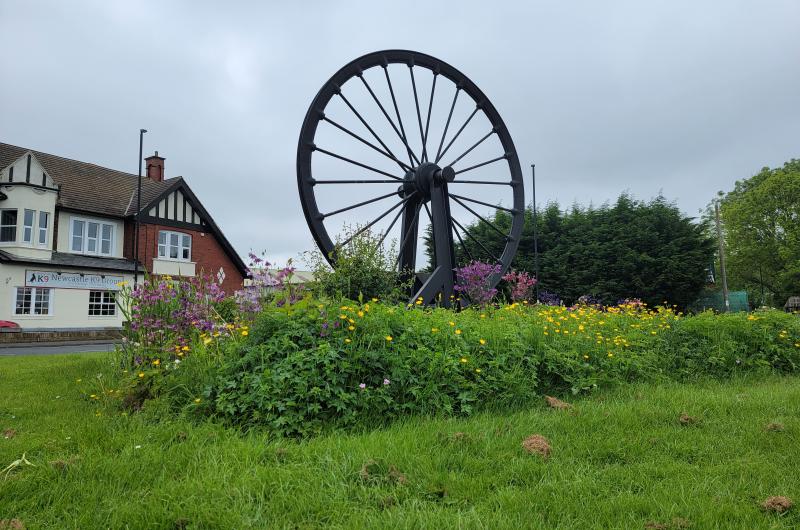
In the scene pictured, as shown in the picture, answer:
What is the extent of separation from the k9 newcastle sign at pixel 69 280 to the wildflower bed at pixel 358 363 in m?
19.1

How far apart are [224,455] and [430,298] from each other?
6908 mm

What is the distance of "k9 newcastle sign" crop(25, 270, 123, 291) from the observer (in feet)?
67.9

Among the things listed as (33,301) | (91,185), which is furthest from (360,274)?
(91,185)

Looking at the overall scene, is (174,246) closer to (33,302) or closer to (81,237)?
(81,237)

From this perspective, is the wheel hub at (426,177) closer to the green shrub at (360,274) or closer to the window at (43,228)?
the green shrub at (360,274)

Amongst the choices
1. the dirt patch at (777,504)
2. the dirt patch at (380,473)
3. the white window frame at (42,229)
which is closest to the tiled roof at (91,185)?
the white window frame at (42,229)

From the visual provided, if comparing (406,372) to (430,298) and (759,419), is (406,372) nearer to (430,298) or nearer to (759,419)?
(759,419)

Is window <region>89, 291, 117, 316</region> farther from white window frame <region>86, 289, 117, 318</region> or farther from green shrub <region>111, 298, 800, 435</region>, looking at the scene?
green shrub <region>111, 298, 800, 435</region>

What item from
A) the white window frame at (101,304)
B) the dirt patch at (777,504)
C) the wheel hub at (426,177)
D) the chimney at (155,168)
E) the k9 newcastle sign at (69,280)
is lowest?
the dirt patch at (777,504)

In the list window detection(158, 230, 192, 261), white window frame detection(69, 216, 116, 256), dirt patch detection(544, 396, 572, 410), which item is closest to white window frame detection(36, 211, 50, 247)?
white window frame detection(69, 216, 116, 256)

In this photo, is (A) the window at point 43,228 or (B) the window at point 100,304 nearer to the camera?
(A) the window at point 43,228

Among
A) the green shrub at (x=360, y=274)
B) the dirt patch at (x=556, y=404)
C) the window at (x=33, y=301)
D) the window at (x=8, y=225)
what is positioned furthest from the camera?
the window at (x=8, y=225)

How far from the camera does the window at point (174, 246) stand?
2470cm

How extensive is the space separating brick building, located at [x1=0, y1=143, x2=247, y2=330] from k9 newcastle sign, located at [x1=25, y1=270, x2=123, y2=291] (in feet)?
0.12
